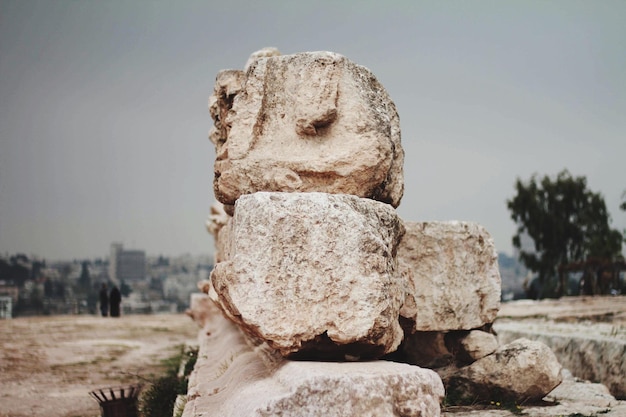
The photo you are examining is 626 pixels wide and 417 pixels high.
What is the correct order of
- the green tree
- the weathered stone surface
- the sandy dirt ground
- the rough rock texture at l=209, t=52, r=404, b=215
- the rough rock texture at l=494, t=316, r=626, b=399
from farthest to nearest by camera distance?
the green tree < the sandy dirt ground < the rough rock texture at l=494, t=316, r=626, b=399 < the weathered stone surface < the rough rock texture at l=209, t=52, r=404, b=215

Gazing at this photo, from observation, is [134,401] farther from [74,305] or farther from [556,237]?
[556,237]

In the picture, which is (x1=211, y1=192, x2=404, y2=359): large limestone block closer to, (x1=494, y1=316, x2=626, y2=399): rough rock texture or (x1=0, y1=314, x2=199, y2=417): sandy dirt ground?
(x1=494, y1=316, x2=626, y2=399): rough rock texture

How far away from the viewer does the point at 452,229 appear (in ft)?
16.0

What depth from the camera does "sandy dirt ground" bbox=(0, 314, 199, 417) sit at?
290 inches

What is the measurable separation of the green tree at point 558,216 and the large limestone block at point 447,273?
24.3 metres

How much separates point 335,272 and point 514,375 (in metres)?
2.27

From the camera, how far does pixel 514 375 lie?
187 inches

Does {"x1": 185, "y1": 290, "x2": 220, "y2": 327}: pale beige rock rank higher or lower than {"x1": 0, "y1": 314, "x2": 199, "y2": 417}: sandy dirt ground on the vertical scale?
higher

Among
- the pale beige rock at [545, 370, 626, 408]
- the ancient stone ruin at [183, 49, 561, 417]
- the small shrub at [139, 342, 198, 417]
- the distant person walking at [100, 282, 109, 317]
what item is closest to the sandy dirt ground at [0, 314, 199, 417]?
the small shrub at [139, 342, 198, 417]

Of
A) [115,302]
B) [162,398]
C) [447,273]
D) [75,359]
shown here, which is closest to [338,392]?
[447,273]

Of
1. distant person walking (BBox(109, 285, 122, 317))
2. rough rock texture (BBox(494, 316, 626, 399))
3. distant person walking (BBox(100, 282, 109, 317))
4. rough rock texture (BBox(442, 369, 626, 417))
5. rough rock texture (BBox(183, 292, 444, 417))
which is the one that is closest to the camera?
rough rock texture (BBox(183, 292, 444, 417))

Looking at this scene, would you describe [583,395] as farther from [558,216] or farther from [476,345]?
[558,216]

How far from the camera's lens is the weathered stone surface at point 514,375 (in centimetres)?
474

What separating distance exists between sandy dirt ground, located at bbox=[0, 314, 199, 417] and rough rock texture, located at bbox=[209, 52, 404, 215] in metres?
3.73
